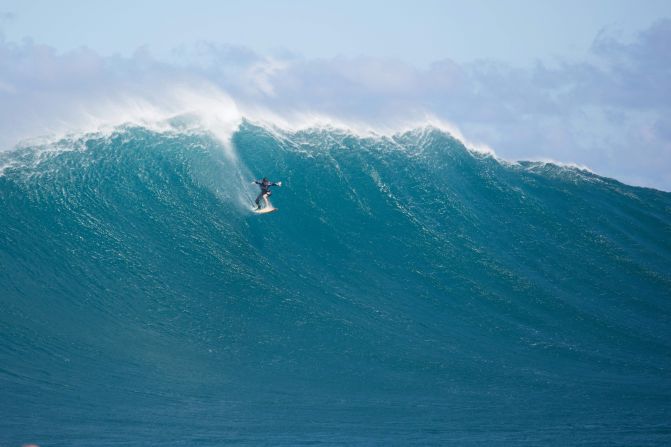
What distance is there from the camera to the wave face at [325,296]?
12.4m

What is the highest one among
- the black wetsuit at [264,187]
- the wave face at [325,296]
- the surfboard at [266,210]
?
the black wetsuit at [264,187]

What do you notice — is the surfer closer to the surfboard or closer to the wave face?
the surfboard

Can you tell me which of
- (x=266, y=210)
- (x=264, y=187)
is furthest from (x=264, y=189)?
(x=266, y=210)

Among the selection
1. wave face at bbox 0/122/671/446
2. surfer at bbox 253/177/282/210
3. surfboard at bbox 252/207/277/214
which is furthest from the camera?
surfboard at bbox 252/207/277/214

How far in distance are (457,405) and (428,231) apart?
21.9ft

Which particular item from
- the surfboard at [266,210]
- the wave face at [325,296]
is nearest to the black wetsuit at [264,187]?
the surfboard at [266,210]

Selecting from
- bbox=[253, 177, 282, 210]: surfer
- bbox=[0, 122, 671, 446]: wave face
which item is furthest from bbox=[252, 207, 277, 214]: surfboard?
bbox=[0, 122, 671, 446]: wave face

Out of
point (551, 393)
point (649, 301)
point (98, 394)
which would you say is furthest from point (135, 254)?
point (649, 301)

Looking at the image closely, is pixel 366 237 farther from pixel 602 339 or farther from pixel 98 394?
pixel 98 394

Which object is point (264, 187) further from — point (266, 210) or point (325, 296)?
point (325, 296)

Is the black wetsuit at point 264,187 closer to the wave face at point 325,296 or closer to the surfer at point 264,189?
the surfer at point 264,189

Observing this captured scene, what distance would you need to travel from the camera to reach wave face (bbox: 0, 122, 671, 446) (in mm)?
12352

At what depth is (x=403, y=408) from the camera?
1292 centimetres

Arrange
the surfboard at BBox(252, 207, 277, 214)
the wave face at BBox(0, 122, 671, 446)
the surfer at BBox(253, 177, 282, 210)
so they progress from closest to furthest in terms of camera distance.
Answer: the wave face at BBox(0, 122, 671, 446) < the surfer at BBox(253, 177, 282, 210) < the surfboard at BBox(252, 207, 277, 214)
